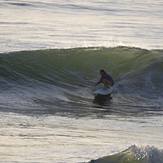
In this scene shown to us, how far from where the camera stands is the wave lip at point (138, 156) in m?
11.6

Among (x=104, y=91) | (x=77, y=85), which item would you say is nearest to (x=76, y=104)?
(x=104, y=91)

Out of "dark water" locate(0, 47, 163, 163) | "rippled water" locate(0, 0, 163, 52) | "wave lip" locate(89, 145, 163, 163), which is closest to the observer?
"wave lip" locate(89, 145, 163, 163)

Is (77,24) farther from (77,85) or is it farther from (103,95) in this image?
(103,95)

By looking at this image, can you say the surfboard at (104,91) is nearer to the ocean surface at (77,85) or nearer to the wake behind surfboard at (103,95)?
the wake behind surfboard at (103,95)

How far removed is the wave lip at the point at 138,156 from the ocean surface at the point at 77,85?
0.06 feet

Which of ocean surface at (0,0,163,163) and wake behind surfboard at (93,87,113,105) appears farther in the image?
wake behind surfboard at (93,87,113,105)

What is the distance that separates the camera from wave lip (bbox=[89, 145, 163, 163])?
11.6 meters

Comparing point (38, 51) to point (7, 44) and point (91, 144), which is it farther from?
point (91, 144)

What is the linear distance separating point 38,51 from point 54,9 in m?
20.0

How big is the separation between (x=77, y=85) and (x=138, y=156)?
1245cm

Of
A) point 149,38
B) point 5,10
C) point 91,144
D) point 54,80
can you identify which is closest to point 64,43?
point 149,38

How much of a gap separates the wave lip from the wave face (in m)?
6.67

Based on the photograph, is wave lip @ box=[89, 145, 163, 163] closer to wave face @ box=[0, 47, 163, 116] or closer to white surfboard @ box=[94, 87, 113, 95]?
→ wave face @ box=[0, 47, 163, 116]

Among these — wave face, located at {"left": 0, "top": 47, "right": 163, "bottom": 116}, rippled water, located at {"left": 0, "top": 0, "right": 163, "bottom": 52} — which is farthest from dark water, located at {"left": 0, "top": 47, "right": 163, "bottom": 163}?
rippled water, located at {"left": 0, "top": 0, "right": 163, "bottom": 52}
